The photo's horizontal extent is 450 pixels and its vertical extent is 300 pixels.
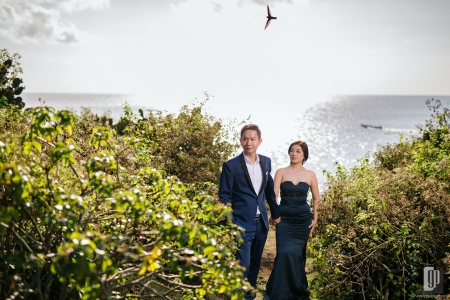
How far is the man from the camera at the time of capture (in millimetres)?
6152

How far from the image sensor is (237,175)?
6242 millimetres

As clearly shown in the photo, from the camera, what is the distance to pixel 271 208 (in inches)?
269

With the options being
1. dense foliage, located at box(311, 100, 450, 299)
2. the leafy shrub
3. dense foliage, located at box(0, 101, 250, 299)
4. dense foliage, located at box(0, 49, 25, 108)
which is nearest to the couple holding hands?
dense foliage, located at box(311, 100, 450, 299)

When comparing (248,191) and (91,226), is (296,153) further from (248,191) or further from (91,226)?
(91,226)

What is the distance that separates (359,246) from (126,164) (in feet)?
14.6

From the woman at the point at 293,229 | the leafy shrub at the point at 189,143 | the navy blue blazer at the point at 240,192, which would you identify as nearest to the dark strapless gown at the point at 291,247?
the woman at the point at 293,229

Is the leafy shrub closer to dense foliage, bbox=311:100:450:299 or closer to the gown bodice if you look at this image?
the gown bodice

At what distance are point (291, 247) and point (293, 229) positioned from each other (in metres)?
0.32

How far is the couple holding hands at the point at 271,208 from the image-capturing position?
6.19m

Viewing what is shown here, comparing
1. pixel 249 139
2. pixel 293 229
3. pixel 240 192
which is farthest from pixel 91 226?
pixel 293 229

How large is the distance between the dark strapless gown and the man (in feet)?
2.18

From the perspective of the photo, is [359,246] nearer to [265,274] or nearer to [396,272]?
[396,272]

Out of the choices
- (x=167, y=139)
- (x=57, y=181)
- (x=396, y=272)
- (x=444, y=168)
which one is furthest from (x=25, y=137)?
(x=167, y=139)

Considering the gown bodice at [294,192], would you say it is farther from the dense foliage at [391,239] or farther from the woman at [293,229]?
the dense foliage at [391,239]
